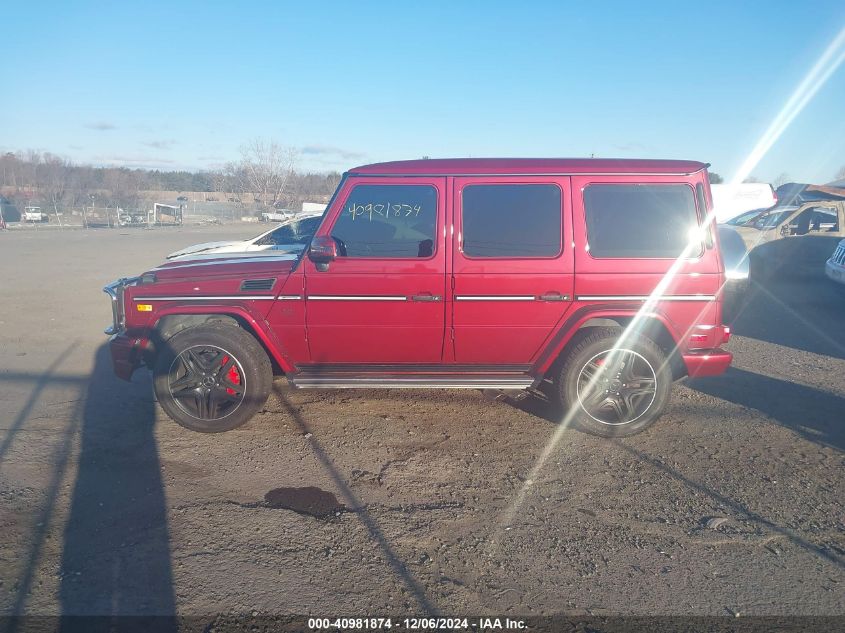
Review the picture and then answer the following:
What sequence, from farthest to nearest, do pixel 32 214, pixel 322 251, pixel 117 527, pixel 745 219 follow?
pixel 32 214
pixel 745 219
pixel 322 251
pixel 117 527

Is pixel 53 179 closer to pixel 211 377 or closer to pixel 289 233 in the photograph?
pixel 289 233

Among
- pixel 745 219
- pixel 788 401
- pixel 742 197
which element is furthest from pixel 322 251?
pixel 742 197

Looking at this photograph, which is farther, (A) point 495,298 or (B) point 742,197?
(B) point 742,197

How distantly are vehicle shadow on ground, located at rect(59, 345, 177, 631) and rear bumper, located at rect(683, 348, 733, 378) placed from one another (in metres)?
3.86

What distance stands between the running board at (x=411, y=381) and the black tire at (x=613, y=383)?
366mm

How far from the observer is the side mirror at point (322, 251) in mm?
4719

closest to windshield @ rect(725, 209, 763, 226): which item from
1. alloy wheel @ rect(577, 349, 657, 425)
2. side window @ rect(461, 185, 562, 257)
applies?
alloy wheel @ rect(577, 349, 657, 425)

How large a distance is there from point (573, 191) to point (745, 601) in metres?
2.95

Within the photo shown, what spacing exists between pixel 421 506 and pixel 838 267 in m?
8.93

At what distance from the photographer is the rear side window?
4.79 m

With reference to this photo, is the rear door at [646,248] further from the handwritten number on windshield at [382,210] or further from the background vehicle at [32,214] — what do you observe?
the background vehicle at [32,214]

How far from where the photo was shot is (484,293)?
4762 millimetres

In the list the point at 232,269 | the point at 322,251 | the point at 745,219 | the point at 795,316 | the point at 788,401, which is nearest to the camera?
the point at 322,251

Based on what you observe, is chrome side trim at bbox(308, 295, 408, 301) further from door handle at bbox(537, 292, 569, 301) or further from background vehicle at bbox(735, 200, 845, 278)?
background vehicle at bbox(735, 200, 845, 278)
